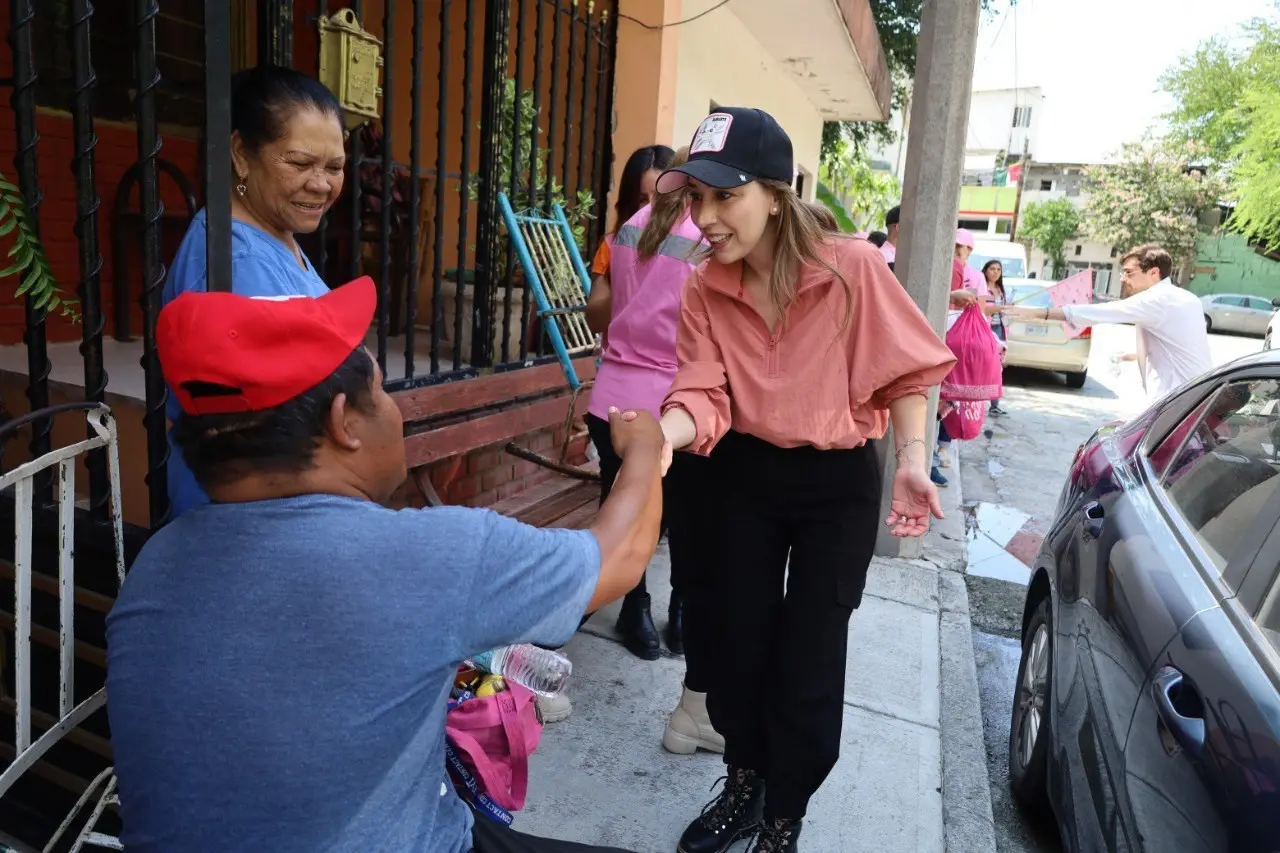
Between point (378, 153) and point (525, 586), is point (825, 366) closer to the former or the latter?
point (525, 586)

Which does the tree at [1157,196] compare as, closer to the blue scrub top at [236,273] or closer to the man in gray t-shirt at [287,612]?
the blue scrub top at [236,273]

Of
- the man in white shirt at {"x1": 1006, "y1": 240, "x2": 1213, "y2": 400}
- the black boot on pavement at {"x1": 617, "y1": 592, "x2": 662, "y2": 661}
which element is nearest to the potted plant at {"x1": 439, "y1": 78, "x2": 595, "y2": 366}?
the black boot on pavement at {"x1": 617, "y1": 592, "x2": 662, "y2": 661}

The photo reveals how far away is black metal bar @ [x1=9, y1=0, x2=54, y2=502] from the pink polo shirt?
5.28ft

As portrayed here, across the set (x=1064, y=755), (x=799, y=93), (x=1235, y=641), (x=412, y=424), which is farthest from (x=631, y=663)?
(x=799, y=93)

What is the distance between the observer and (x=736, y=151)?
1.91 m

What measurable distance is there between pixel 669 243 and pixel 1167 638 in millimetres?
1777

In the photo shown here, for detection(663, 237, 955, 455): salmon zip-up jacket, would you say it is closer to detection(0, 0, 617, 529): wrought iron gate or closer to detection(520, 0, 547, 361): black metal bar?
detection(0, 0, 617, 529): wrought iron gate

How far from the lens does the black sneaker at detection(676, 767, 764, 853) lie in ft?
7.64

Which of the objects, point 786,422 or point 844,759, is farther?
point 844,759

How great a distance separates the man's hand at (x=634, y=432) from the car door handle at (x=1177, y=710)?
1.10 metres

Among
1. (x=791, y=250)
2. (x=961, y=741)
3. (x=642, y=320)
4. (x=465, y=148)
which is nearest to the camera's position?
(x=791, y=250)

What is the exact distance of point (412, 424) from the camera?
135 inches

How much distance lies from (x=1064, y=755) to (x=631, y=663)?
155 centimetres

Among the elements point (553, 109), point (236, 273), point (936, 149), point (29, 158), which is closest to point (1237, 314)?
point (936, 149)
